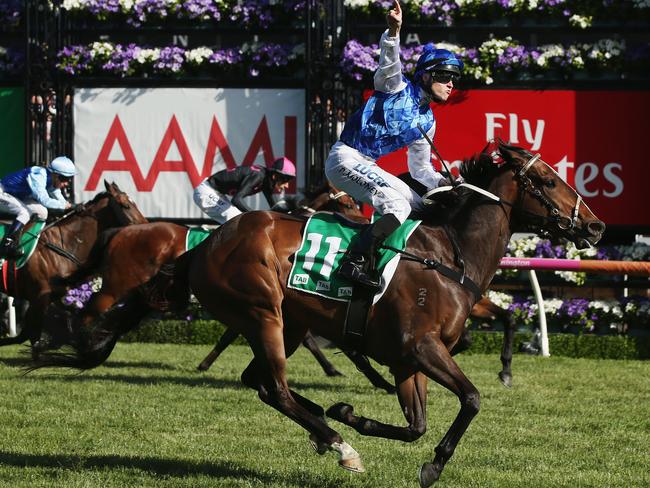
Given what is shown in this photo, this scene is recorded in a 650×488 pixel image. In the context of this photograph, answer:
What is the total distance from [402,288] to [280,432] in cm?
154

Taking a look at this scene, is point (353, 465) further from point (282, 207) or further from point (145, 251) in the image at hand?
point (282, 207)

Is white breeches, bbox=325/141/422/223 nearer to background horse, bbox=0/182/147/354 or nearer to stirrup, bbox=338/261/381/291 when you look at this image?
stirrup, bbox=338/261/381/291

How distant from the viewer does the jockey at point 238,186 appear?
9.55 metres

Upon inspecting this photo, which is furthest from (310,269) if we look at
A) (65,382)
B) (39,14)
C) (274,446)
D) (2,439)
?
(39,14)

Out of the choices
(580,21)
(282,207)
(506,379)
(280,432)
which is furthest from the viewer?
(580,21)

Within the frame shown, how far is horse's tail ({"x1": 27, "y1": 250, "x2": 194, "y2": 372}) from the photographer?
222 inches

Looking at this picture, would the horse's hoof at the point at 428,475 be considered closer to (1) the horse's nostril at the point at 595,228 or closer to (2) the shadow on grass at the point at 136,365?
(1) the horse's nostril at the point at 595,228

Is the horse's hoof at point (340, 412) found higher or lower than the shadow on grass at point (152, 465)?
higher

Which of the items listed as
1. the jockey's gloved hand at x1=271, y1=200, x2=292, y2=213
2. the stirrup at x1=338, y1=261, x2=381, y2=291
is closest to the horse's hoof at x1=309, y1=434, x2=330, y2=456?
the stirrup at x1=338, y1=261, x2=381, y2=291

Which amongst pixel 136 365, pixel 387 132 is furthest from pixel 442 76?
pixel 136 365

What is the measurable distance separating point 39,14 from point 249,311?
8.24 meters

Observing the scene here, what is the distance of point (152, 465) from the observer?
5.29 m

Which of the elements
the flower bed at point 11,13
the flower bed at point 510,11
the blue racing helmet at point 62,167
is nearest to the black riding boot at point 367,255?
the blue racing helmet at point 62,167

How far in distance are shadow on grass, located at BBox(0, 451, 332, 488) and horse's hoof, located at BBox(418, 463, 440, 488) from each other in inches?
19.5
